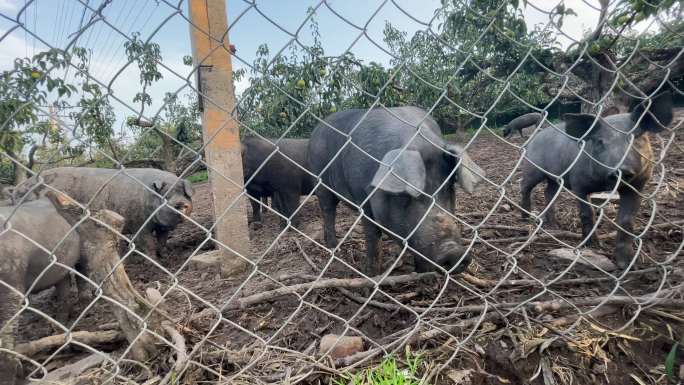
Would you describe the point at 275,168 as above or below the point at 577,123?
below

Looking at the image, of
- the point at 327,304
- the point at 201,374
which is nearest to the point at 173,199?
the point at 327,304

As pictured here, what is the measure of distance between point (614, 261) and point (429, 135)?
4.73ft

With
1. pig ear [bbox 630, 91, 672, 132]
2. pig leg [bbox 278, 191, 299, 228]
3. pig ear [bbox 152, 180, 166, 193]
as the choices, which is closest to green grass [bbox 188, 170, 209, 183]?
pig leg [bbox 278, 191, 299, 228]

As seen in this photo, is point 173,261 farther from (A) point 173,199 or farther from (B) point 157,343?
(B) point 157,343

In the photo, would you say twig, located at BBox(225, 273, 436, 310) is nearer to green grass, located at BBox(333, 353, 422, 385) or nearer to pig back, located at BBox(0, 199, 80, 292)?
green grass, located at BBox(333, 353, 422, 385)

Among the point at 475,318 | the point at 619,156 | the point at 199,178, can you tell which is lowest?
the point at 199,178

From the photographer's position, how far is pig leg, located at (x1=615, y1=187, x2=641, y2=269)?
278 centimetres

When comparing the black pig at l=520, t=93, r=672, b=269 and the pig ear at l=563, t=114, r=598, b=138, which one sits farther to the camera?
the pig ear at l=563, t=114, r=598, b=138

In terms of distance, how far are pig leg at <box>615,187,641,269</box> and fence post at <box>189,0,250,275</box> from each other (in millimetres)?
2411

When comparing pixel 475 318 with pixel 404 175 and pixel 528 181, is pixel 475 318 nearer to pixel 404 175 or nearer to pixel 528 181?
pixel 404 175

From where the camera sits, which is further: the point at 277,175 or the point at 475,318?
the point at 277,175

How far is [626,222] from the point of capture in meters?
2.81

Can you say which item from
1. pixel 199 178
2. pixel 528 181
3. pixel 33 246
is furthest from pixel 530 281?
pixel 199 178

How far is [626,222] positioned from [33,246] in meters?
3.62
